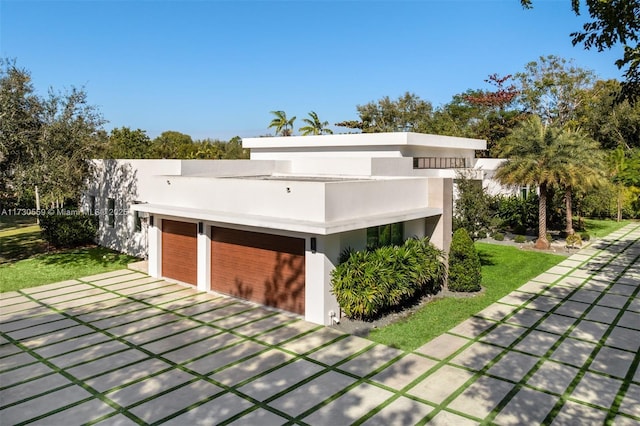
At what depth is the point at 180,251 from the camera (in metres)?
16.8

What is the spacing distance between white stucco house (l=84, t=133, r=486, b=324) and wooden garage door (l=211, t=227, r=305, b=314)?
0.03 m

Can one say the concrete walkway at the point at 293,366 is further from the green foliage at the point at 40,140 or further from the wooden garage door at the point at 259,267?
the green foliage at the point at 40,140

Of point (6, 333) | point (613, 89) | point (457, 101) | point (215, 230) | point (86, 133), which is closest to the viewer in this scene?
point (6, 333)

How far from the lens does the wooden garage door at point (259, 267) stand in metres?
13.2

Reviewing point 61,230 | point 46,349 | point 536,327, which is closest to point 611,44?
point 536,327

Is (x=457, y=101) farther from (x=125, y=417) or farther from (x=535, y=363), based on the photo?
(x=125, y=417)

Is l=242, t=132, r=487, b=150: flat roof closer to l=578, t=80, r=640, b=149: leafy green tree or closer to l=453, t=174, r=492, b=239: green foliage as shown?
l=453, t=174, r=492, b=239: green foliage

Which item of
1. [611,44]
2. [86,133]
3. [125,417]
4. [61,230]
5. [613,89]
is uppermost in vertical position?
[613,89]

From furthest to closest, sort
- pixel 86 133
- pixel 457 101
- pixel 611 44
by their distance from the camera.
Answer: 1. pixel 457 101
2. pixel 86 133
3. pixel 611 44

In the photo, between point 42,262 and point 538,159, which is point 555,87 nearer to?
point 538,159

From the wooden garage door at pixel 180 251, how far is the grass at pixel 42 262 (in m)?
3.29

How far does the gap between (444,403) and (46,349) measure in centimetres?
898

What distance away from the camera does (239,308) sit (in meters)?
13.9

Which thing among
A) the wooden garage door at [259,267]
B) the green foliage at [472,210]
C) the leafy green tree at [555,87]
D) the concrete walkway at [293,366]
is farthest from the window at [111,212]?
the leafy green tree at [555,87]
